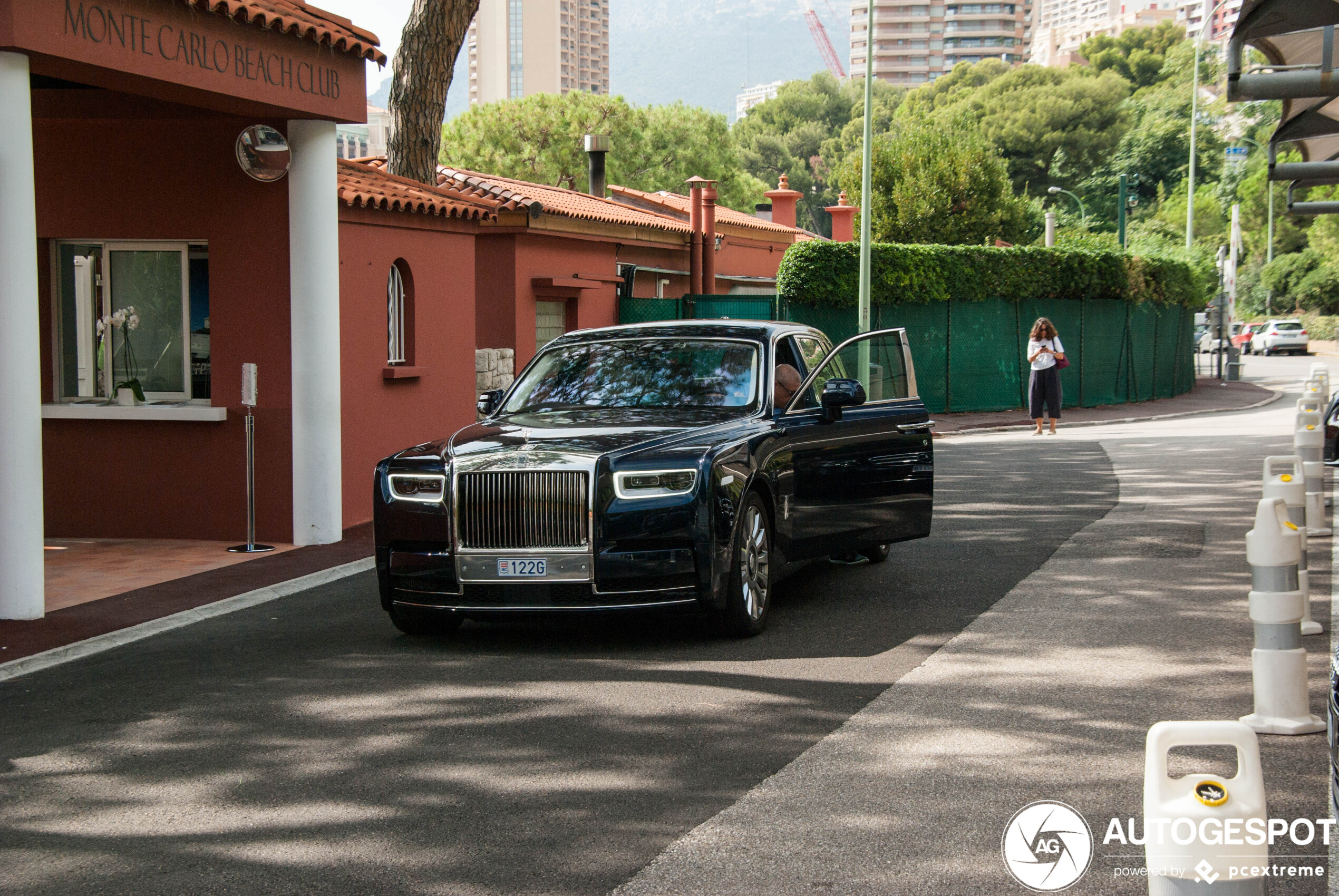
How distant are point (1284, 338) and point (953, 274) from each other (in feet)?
132

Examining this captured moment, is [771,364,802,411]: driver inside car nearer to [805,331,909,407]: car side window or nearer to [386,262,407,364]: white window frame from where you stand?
[805,331,909,407]: car side window

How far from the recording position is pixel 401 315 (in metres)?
14.3

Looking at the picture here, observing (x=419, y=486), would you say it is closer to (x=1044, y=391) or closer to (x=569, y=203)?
(x=1044, y=391)

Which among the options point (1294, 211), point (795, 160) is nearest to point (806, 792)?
point (1294, 211)

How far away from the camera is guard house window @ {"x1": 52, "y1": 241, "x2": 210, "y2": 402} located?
12.2 metres

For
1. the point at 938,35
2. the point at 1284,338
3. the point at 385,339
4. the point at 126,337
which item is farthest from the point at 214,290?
the point at 938,35

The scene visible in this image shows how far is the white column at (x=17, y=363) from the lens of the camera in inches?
332

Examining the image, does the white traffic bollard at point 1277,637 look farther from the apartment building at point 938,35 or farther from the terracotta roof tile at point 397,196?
the apartment building at point 938,35

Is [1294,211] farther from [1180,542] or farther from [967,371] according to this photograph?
[967,371]

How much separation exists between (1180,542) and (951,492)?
3657mm

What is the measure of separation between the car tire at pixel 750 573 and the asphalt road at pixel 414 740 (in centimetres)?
11

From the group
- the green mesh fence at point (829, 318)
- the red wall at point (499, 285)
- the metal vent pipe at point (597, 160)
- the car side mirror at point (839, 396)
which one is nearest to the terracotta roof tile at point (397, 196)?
the car side mirror at point (839, 396)

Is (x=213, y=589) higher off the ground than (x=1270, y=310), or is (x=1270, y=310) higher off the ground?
(x=1270, y=310)

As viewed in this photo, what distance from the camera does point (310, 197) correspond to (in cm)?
1164
